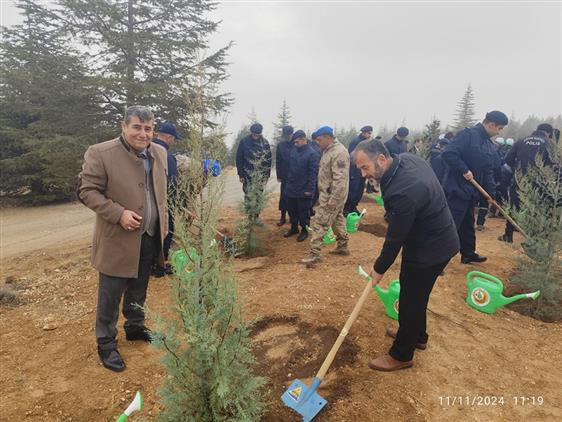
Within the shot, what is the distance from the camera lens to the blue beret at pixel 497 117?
4.82 metres

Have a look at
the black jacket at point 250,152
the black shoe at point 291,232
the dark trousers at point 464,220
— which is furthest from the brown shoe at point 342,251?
the black jacket at point 250,152

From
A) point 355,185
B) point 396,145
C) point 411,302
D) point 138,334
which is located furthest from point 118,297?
point 396,145

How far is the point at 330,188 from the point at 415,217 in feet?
9.60

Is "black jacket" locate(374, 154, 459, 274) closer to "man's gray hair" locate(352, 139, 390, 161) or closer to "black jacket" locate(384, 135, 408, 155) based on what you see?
"man's gray hair" locate(352, 139, 390, 161)

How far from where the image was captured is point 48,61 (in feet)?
33.8

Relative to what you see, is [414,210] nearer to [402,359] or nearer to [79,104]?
[402,359]

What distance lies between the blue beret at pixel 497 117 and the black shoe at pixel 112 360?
543 centimetres

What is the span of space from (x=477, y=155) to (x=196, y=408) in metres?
4.88

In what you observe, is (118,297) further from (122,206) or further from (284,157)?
(284,157)

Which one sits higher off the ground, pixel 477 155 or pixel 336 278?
pixel 477 155

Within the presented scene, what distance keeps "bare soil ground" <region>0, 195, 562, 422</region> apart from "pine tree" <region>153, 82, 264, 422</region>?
39cm

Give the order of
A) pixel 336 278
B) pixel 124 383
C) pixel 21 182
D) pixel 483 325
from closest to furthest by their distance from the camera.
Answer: pixel 124 383, pixel 483 325, pixel 336 278, pixel 21 182

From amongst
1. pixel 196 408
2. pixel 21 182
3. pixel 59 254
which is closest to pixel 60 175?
pixel 21 182

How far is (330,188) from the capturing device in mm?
5664
